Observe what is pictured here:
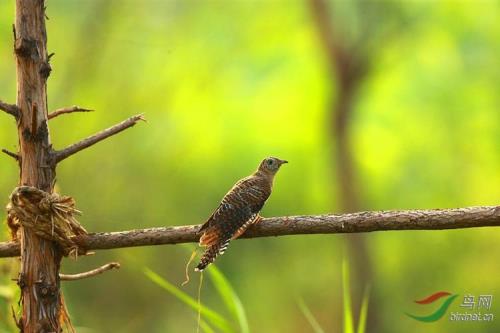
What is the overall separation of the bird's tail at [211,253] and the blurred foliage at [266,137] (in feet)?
6.65

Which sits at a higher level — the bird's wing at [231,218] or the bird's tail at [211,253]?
the bird's wing at [231,218]

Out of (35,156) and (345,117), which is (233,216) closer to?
(35,156)

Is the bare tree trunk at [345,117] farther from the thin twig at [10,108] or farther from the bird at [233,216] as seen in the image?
the thin twig at [10,108]

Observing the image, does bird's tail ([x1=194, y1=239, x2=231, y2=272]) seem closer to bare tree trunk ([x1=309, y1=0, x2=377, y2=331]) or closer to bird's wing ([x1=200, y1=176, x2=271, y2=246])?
bird's wing ([x1=200, y1=176, x2=271, y2=246])

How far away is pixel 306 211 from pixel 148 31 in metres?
1.04

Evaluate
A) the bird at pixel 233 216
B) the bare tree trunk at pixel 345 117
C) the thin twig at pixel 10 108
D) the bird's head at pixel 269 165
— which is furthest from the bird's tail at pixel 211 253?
the bare tree trunk at pixel 345 117

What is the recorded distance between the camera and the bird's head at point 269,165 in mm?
1189

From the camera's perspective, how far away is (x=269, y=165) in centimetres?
120

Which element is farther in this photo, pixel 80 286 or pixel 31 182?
pixel 80 286

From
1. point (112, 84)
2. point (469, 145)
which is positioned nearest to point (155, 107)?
point (112, 84)

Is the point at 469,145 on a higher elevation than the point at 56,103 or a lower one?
lower

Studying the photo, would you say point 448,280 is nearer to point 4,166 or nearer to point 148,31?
point 148,31

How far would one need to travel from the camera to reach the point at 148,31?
339 centimetres

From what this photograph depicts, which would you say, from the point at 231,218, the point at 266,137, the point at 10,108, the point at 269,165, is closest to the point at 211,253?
the point at 231,218
